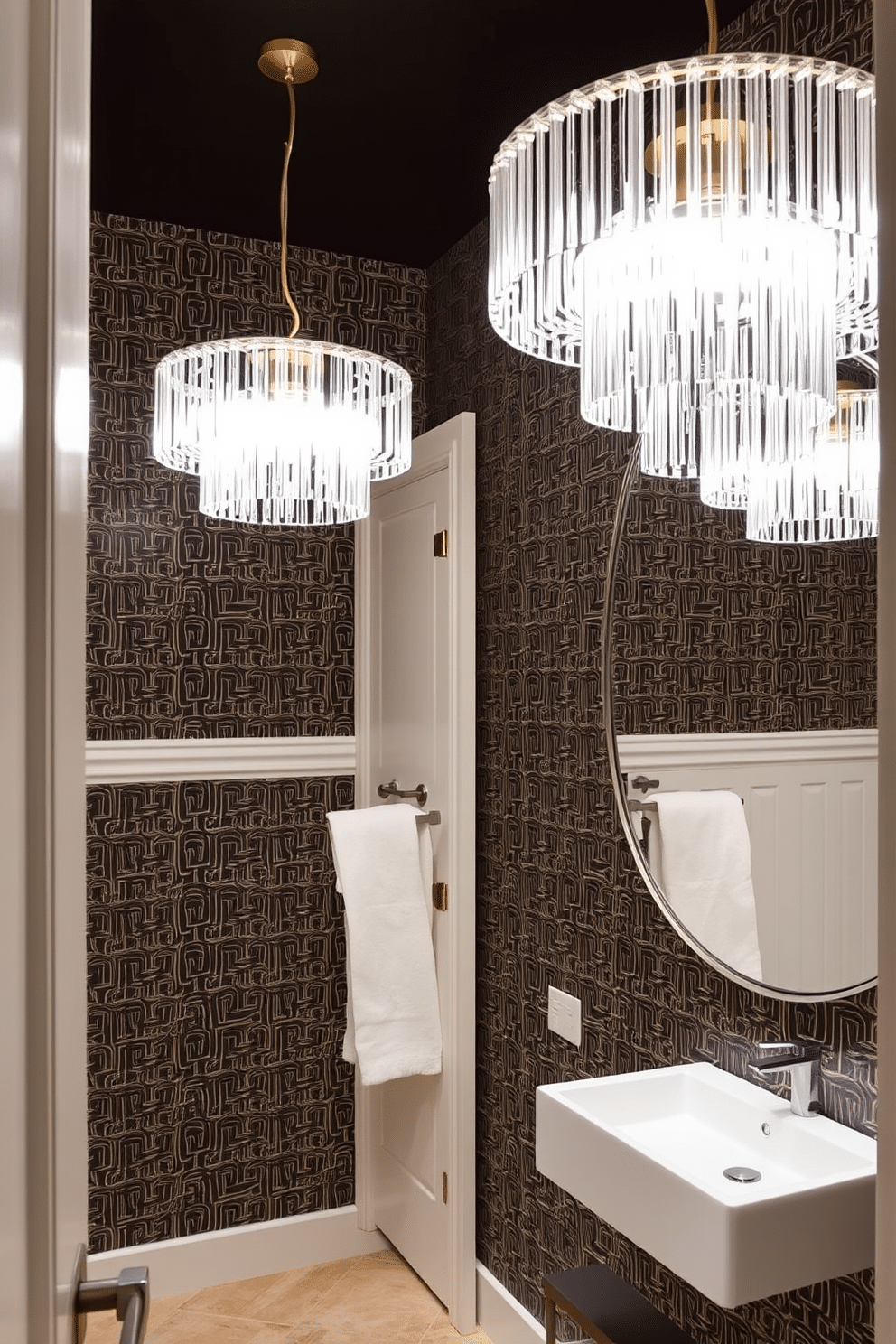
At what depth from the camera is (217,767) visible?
296 centimetres

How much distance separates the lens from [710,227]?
109 centimetres

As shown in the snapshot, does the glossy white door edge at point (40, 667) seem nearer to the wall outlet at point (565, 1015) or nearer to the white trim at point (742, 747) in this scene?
the white trim at point (742, 747)

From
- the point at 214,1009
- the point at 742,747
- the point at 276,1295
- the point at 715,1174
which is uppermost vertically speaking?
the point at 742,747

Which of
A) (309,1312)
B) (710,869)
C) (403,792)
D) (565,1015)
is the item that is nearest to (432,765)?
(403,792)

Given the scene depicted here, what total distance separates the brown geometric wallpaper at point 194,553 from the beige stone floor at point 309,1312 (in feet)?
4.90

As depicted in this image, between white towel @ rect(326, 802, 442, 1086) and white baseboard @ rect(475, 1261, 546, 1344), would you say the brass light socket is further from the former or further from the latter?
white baseboard @ rect(475, 1261, 546, 1344)

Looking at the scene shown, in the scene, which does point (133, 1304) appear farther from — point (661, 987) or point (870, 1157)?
point (661, 987)

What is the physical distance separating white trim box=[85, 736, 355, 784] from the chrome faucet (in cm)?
163

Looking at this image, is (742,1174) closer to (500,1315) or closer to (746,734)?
(746,734)

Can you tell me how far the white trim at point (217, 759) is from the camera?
2848 mm

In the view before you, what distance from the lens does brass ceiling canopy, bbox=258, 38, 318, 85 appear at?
83.3 inches

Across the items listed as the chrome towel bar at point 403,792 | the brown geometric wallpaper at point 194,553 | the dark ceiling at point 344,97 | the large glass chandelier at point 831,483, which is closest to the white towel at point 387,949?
the chrome towel bar at point 403,792

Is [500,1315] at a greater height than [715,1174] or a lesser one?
lesser

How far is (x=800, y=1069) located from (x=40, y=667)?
1.52 m
